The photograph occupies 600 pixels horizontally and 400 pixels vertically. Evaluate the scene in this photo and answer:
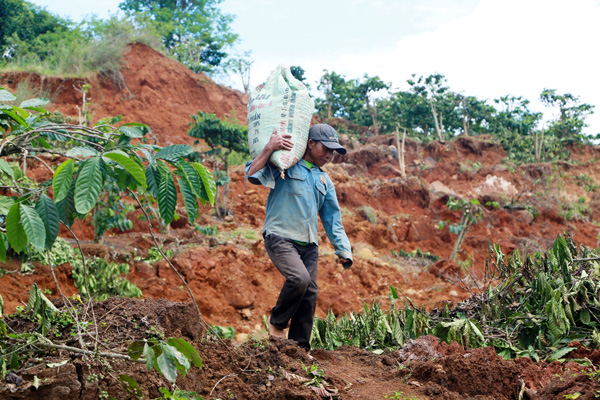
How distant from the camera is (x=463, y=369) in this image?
3.06m

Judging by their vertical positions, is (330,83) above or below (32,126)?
above

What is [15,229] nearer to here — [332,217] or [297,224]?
[297,224]

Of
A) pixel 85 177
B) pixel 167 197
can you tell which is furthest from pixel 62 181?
pixel 167 197

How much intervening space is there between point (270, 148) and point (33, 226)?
201 centimetres

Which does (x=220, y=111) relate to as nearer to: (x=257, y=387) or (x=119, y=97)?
(x=119, y=97)

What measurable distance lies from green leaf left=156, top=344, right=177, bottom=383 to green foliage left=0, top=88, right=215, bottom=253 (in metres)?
0.54

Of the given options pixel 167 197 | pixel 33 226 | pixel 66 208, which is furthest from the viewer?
pixel 167 197

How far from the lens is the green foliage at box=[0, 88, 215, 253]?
1.82 meters

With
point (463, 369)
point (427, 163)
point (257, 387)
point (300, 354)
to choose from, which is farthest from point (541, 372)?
point (427, 163)

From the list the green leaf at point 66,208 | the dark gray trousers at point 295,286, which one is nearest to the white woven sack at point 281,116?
the dark gray trousers at point 295,286

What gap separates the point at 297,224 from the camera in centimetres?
374

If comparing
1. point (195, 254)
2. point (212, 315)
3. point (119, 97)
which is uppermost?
point (119, 97)

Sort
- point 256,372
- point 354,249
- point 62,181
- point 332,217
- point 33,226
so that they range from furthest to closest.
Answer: point 354,249 < point 332,217 < point 256,372 < point 62,181 < point 33,226

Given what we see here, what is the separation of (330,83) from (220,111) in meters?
7.91
